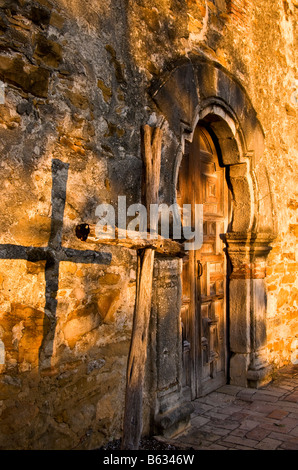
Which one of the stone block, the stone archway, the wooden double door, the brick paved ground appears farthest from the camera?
the stone archway

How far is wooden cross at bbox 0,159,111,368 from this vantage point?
97.7 inches

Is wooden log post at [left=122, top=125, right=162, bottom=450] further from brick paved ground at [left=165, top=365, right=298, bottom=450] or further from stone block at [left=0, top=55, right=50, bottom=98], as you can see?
stone block at [left=0, top=55, right=50, bottom=98]

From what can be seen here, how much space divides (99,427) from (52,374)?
0.59 metres

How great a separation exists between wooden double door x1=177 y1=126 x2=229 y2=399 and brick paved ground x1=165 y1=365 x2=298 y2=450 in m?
0.26

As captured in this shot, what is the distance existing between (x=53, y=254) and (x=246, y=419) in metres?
2.42

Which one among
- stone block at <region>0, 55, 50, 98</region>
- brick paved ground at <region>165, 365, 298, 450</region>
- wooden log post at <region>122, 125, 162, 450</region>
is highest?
stone block at <region>0, 55, 50, 98</region>

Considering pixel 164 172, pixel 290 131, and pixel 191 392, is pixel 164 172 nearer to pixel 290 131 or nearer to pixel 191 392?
pixel 191 392

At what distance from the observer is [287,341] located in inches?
221

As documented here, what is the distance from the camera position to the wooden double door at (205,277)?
4211mm

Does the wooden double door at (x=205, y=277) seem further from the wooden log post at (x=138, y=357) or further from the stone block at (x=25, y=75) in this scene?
the stone block at (x=25, y=75)

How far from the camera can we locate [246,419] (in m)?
3.78

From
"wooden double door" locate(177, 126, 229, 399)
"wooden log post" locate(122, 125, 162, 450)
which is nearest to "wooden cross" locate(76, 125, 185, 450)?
"wooden log post" locate(122, 125, 162, 450)

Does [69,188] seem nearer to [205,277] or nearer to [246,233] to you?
[205,277]
